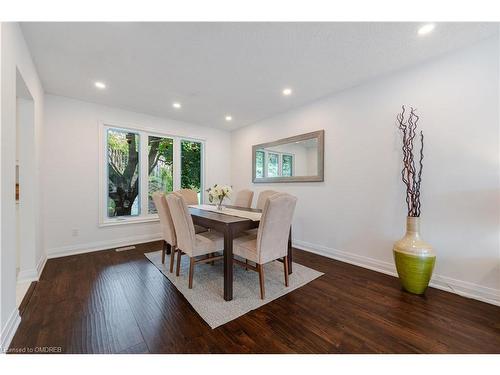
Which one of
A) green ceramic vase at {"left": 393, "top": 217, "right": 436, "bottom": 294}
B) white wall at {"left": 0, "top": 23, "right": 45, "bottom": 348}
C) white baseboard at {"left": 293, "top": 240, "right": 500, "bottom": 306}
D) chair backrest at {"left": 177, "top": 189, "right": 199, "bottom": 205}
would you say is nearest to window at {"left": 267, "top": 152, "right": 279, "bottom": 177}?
chair backrest at {"left": 177, "top": 189, "right": 199, "bottom": 205}

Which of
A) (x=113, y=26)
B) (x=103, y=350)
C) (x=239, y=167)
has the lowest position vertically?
(x=103, y=350)

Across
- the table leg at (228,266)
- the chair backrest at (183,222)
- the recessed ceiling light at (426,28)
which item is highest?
the recessed ceiling light at (426,28)

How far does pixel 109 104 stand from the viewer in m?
3.48

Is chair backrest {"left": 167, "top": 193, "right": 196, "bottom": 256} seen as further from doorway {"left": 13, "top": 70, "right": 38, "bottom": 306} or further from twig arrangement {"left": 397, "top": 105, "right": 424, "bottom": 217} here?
twig arrangement {"left": 397, "top": 105, "right": 424, "bottom": 217}

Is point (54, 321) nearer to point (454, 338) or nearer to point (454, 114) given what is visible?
point (454, 338)

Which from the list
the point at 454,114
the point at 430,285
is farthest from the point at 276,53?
the point at 430,285

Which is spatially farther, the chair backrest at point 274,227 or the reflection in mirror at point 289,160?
the reflection in mirror at point 289,160

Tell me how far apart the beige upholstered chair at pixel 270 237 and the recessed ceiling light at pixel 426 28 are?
1.86m

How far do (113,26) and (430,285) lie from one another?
4.04m

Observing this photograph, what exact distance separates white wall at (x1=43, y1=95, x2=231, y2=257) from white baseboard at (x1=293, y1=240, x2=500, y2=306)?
3578mm

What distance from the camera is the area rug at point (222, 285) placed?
5.83 ft

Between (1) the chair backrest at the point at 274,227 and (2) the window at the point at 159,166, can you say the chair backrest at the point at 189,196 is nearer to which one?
(2) the window at the point at 159,166

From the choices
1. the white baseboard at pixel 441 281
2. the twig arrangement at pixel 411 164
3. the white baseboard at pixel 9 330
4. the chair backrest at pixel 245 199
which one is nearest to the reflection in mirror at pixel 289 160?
the chair backrest at pixel 245 199
